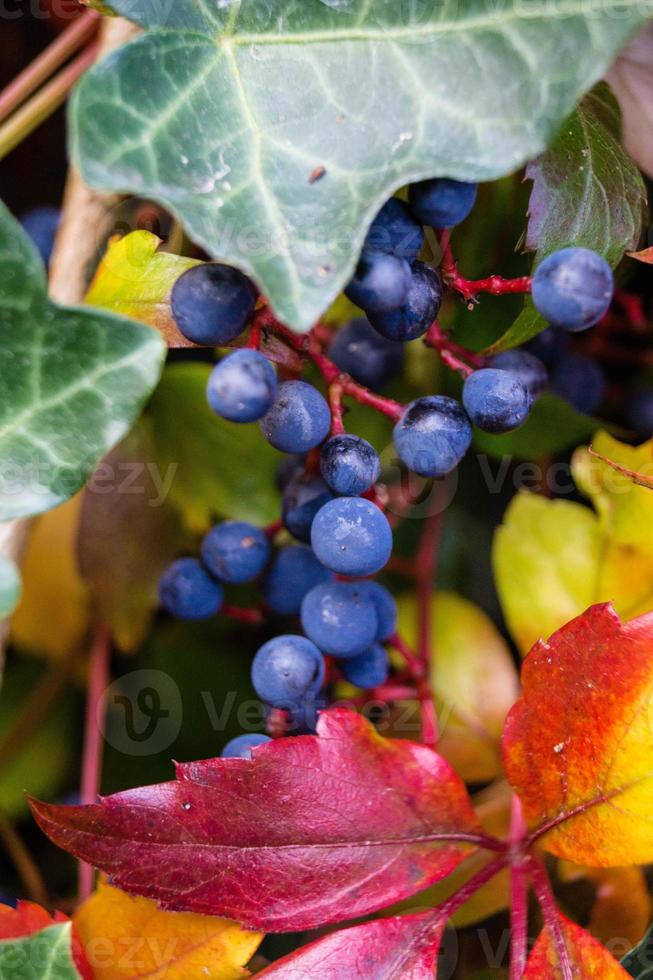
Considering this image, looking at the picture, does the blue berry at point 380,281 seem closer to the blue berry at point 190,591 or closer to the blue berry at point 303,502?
the blue berry at point 303,502

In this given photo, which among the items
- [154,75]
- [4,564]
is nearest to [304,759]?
[4,564]

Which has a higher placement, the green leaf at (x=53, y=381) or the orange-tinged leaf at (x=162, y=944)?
the green leaf at (x=53, y=381)

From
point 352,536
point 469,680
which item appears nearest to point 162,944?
point 352,536

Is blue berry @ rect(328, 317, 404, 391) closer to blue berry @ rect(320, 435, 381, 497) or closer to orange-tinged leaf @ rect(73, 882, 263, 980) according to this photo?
blue berry @ rect(320, 435, 381, 497)

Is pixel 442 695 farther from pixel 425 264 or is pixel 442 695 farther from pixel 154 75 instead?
pixel 154 75

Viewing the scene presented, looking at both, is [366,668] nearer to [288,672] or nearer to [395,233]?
[288,672]

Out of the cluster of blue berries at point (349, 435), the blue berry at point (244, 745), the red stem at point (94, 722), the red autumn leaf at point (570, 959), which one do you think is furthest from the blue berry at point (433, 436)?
the red stem at point (94, 722)
